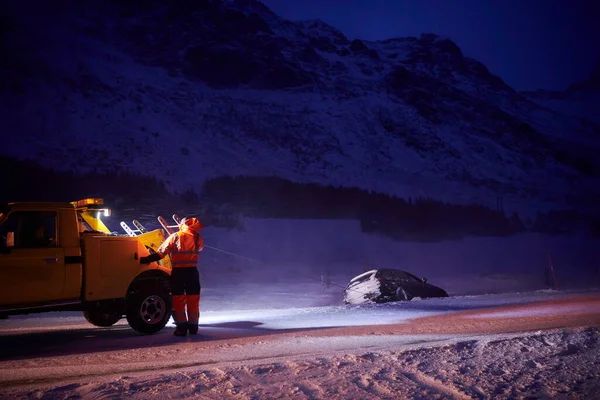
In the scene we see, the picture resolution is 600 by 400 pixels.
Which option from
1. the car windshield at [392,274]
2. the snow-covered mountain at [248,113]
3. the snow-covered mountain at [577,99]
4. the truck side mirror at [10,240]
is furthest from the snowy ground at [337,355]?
the snow-covered mountain at [577,99]

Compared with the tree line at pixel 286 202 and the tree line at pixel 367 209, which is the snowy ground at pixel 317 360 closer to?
the tree line at pixel 286 202

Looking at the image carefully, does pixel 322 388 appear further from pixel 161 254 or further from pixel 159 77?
pixel 159 77

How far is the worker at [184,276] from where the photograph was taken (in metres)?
8.94

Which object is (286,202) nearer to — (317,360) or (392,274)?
(392,274)

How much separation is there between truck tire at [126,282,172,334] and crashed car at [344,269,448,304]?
7.48m

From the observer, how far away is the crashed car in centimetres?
1547

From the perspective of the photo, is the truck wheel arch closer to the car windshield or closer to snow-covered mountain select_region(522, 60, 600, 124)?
the car windshield

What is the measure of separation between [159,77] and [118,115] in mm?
12149

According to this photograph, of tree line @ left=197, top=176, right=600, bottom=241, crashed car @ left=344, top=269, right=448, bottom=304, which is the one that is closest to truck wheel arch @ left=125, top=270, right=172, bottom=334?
crashed car @ left=344, top=269, right=448, bottom=304

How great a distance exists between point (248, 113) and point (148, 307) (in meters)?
47.5

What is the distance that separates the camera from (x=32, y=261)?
8023 mm

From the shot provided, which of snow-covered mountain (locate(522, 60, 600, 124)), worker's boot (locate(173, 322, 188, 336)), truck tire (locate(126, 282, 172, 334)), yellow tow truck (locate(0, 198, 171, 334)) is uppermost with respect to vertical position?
snow-covered mountain (locate(522, 60, 600, 124))

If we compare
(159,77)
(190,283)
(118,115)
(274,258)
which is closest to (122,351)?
(190,283)

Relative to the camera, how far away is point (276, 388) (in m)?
5.32
